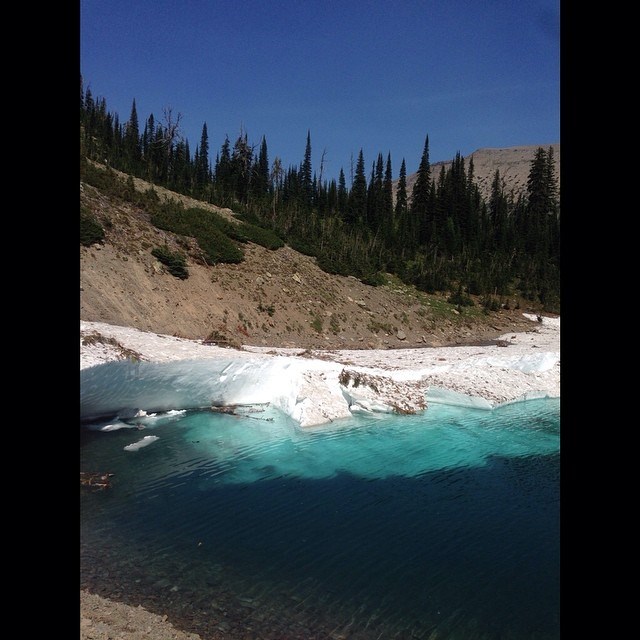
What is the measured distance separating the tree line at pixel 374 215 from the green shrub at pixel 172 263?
44.0 feet

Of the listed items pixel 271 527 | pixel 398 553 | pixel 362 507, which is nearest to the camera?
pixel 398 553

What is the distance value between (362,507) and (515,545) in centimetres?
285

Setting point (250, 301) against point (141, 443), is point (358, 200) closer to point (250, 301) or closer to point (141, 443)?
point (250, 301)

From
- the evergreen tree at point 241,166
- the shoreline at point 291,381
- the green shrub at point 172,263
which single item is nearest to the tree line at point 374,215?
the evergreen tree at point 241,166

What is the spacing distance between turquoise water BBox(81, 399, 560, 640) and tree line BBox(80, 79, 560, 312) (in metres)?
30.3

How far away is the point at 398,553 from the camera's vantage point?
8.16 meters

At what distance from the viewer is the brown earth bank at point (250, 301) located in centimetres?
2834

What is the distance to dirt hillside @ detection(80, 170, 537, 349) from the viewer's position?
28328mm

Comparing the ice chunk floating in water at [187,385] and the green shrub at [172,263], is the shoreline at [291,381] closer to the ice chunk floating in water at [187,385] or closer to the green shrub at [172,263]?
the ice chunk floating in water at [187,385]

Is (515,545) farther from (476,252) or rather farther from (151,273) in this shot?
(476,252)
